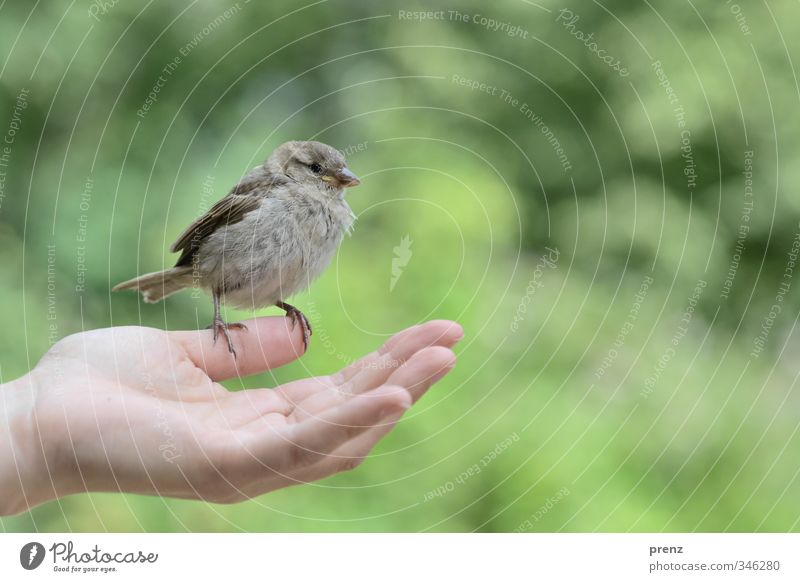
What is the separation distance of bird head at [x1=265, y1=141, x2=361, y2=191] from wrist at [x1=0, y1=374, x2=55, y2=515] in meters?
0.76

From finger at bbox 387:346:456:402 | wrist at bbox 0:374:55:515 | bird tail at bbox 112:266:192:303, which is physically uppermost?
bird tail at bbox 112:266:192:303

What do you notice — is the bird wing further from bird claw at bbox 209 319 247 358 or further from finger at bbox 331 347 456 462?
finger at bbox 331 347 456 462

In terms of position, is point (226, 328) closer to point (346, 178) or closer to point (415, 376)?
point (346, 178)

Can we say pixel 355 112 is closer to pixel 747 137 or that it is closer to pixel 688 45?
pixel 688 45

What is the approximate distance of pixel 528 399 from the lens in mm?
2408

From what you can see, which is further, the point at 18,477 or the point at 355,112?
the point at 355,112

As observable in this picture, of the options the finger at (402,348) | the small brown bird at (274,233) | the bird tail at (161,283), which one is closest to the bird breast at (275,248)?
the small brown bird at (274,233)

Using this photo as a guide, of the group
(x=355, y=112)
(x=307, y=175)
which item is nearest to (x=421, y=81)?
(x=355, y=112)

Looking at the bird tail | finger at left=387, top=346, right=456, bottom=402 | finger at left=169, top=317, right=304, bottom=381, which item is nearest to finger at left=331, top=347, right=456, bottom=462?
finger at left=387, top=346, right=456, bottom=402

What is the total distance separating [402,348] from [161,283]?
741mm

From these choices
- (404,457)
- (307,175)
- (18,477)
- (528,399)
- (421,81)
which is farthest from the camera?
(421,81)

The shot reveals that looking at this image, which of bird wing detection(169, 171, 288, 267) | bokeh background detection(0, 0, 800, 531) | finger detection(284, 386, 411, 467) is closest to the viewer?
finger detection(284, 386, 411, 467)

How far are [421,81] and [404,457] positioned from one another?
4.66 ft

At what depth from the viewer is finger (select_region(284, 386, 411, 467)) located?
134 cm
